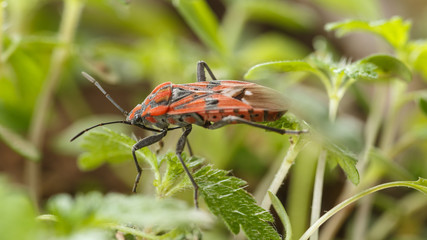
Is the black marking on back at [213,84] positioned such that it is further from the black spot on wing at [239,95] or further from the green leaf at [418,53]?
the green leaf at [418,53]

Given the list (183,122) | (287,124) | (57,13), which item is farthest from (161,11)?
(287,124)

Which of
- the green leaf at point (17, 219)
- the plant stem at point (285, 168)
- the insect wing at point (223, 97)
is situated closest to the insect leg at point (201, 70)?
the insect wing at point (223, 97)

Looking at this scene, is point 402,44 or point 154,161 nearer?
point 154,161

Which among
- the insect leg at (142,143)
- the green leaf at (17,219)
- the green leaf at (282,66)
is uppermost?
the green leaf at (282,66)

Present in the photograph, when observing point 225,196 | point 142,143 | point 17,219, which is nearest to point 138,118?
point 142,143

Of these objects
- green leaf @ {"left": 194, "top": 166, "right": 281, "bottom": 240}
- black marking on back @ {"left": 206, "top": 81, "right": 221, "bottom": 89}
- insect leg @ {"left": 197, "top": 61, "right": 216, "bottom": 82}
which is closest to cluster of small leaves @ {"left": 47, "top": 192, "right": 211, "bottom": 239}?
green leaf @ {"left": 194, "top": 166, "right": 281, "bottom": 240}

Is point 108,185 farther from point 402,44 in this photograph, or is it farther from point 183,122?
point 402,44

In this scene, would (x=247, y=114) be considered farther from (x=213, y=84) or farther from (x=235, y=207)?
(x=235, y=207)
